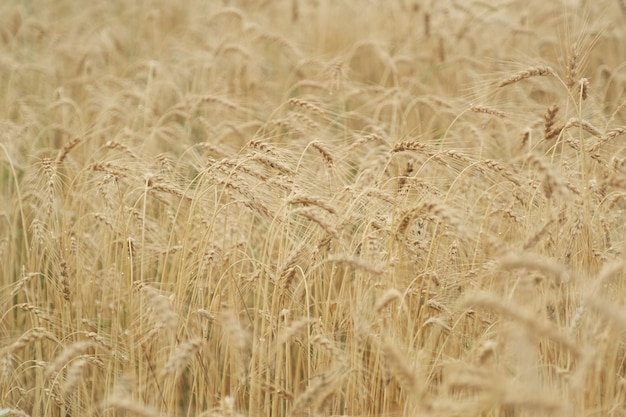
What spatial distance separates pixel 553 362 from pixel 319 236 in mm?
981

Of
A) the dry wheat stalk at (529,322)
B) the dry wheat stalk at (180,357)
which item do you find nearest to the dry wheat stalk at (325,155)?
the dry wheat stalk at (180,357)

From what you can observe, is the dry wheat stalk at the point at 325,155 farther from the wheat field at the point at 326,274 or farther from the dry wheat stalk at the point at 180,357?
the dry wheat stalk at the point at 180,357

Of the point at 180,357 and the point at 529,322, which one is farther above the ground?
the point at 529,322

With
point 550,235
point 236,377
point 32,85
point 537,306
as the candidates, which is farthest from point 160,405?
point 32,85

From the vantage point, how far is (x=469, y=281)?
264 cm

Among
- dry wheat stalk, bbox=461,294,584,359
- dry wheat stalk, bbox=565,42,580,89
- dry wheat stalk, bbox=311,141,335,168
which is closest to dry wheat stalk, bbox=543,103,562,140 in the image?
dry wheat stalk, bbox=565,42,580,89

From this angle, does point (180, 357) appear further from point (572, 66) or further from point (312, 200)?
point (572, 66)

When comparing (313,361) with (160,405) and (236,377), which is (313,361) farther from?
(160,405)

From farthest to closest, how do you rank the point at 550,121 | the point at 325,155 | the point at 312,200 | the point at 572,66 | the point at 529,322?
the point at 572,66 → the point at 325,155 → the point at 550,121 → the point at 312,200 → the point at 529,322

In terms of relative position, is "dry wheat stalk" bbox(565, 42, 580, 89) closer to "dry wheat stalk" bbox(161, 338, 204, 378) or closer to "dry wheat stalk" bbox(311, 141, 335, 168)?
"dry wheat stalk" bbox(311, 141, 335, 168)

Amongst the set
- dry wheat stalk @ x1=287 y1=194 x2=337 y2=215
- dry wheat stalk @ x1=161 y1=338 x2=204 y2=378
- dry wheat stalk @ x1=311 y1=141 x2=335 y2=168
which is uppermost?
dry wheat stalk @ x1=311 y1=141 x2=335 y2=168

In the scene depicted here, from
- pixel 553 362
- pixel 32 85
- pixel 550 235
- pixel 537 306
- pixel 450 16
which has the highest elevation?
pixel 450 16

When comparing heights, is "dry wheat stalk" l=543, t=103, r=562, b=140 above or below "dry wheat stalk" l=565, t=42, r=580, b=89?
below

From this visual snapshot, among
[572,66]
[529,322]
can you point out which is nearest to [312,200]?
[529,322]
